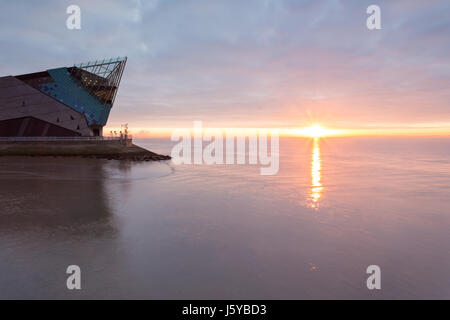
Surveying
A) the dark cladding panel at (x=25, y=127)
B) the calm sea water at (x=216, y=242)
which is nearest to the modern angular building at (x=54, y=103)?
the dark cladding panel at (x=25, y=127)

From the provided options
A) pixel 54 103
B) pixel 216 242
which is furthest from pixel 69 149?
pixel 216 242

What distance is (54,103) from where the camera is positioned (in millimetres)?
62375

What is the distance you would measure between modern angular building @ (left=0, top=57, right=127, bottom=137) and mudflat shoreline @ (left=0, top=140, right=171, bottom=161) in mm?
5544

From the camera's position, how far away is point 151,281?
37.3 feet

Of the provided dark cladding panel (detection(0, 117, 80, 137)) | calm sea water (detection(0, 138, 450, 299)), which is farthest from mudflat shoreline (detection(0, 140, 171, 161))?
calm sea water (detection(0, 138, 450, 299))

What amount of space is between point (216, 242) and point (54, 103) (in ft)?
205

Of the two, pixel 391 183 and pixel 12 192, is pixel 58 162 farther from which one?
pixel 391 183

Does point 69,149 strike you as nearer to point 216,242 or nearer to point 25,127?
point 25,127

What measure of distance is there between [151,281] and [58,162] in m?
46.9

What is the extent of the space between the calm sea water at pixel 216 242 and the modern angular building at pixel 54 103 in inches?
1353

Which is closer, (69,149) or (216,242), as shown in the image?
(216,242)

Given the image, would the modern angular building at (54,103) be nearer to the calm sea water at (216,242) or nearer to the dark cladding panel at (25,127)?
the dark cladding panel at (25,127)

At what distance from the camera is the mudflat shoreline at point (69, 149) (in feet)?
184

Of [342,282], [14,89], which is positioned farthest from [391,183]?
[14,89]
